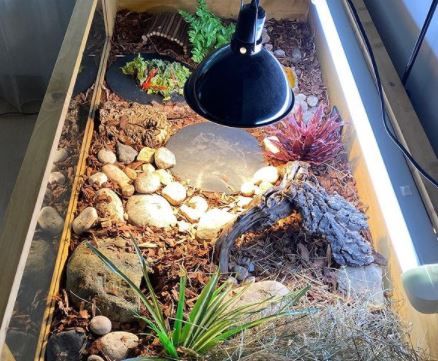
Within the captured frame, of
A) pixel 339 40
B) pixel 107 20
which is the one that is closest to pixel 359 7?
pixel 339 40

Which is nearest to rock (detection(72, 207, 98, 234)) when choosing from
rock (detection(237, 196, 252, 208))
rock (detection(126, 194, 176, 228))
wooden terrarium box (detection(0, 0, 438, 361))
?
wooden terrarium box (detection(0, 0, 438, 361))

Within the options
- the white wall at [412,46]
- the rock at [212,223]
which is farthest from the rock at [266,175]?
the white wall at [412,46]

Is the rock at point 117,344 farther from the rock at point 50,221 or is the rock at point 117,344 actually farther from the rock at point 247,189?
the rock at point 247,189

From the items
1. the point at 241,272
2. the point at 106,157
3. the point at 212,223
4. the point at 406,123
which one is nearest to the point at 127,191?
the point at 106,157

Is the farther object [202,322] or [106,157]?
[106,157]

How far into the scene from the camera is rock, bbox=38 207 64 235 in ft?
4.14

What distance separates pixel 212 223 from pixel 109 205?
0.32 metres

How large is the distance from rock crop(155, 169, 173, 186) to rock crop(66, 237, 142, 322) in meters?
0.34

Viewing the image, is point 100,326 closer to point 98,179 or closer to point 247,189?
point 98,179

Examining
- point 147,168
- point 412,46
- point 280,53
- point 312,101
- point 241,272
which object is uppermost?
point 412,46

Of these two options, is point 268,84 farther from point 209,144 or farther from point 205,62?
point 209,144

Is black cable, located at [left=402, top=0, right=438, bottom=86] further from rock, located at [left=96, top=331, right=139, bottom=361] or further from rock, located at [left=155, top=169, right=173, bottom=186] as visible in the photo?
rock, located at [left=96, top=331, right=139, bottom=361]

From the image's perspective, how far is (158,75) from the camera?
2127 millimetres

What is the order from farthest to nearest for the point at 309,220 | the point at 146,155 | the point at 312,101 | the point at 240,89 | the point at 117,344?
the point at 312,101
the point at 146,155
the point at 309,220
the point at 117,344
the point at 240,89
